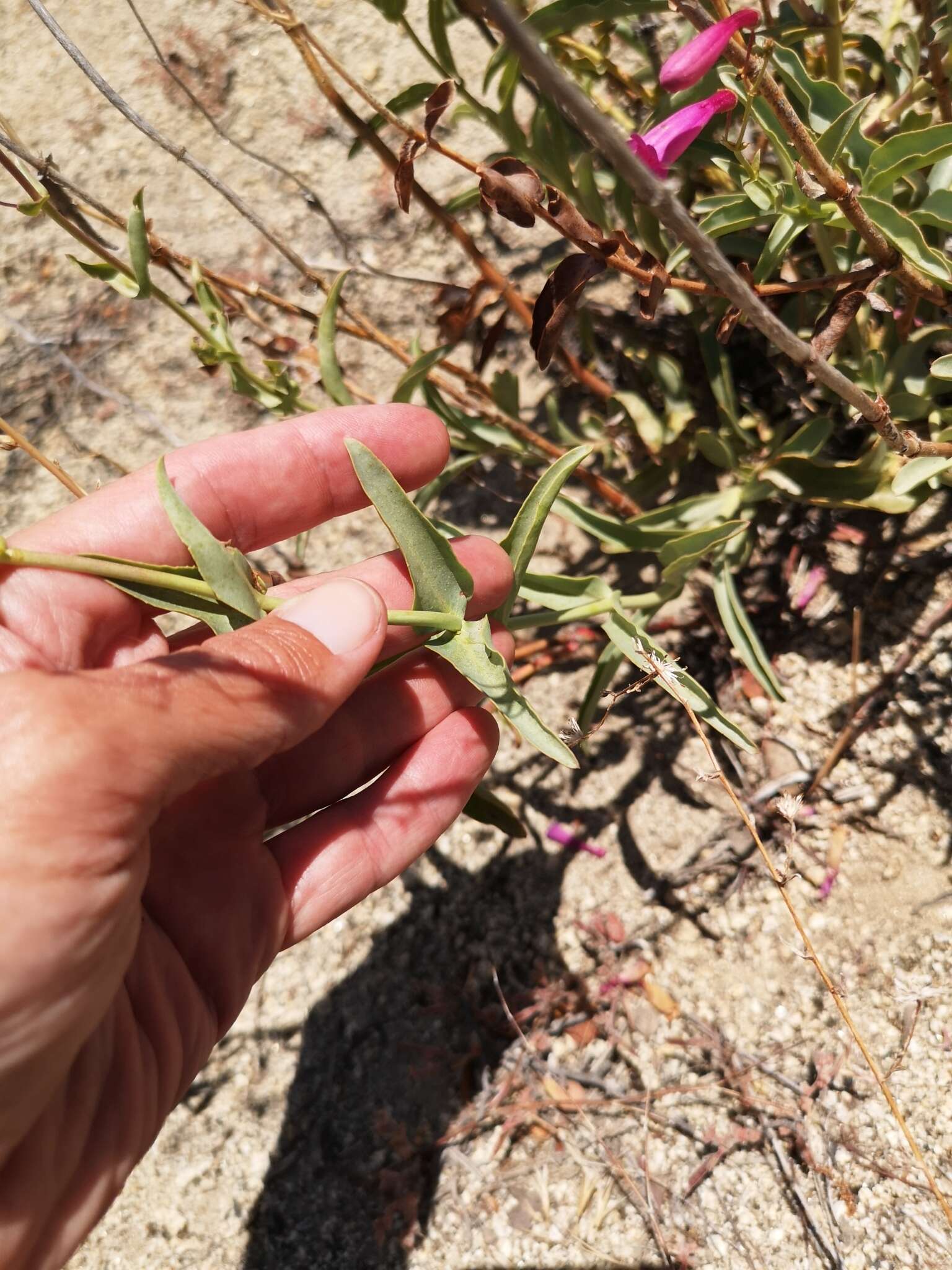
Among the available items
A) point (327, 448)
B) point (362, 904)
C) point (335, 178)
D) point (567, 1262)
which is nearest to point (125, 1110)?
point (362, 904)

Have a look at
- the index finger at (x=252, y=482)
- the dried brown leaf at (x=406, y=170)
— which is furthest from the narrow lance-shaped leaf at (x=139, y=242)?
the dried brown leaf at (x=406, y=170)

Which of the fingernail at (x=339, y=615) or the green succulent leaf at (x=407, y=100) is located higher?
the green succulent leaf at (x=407, y=100)

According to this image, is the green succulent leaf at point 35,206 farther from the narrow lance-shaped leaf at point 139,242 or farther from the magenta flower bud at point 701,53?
the magenta flower bud at point 701,53

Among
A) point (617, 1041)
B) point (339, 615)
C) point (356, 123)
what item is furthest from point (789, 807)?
point (356, 123)

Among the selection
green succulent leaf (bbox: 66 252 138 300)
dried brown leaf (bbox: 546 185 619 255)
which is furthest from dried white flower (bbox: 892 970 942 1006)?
green succulent leaf (bbox: 66 252 138 300)

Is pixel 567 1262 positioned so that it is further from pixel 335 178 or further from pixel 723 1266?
pixel 335 178

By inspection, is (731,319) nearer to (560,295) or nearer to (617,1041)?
(560,295)

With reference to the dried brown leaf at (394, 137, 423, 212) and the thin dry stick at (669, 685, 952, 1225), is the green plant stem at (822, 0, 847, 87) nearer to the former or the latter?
the dried brown leaf at (394, 137, 423, 212)

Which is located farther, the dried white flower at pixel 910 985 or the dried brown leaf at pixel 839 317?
the dried white flower at pixel 910 985
